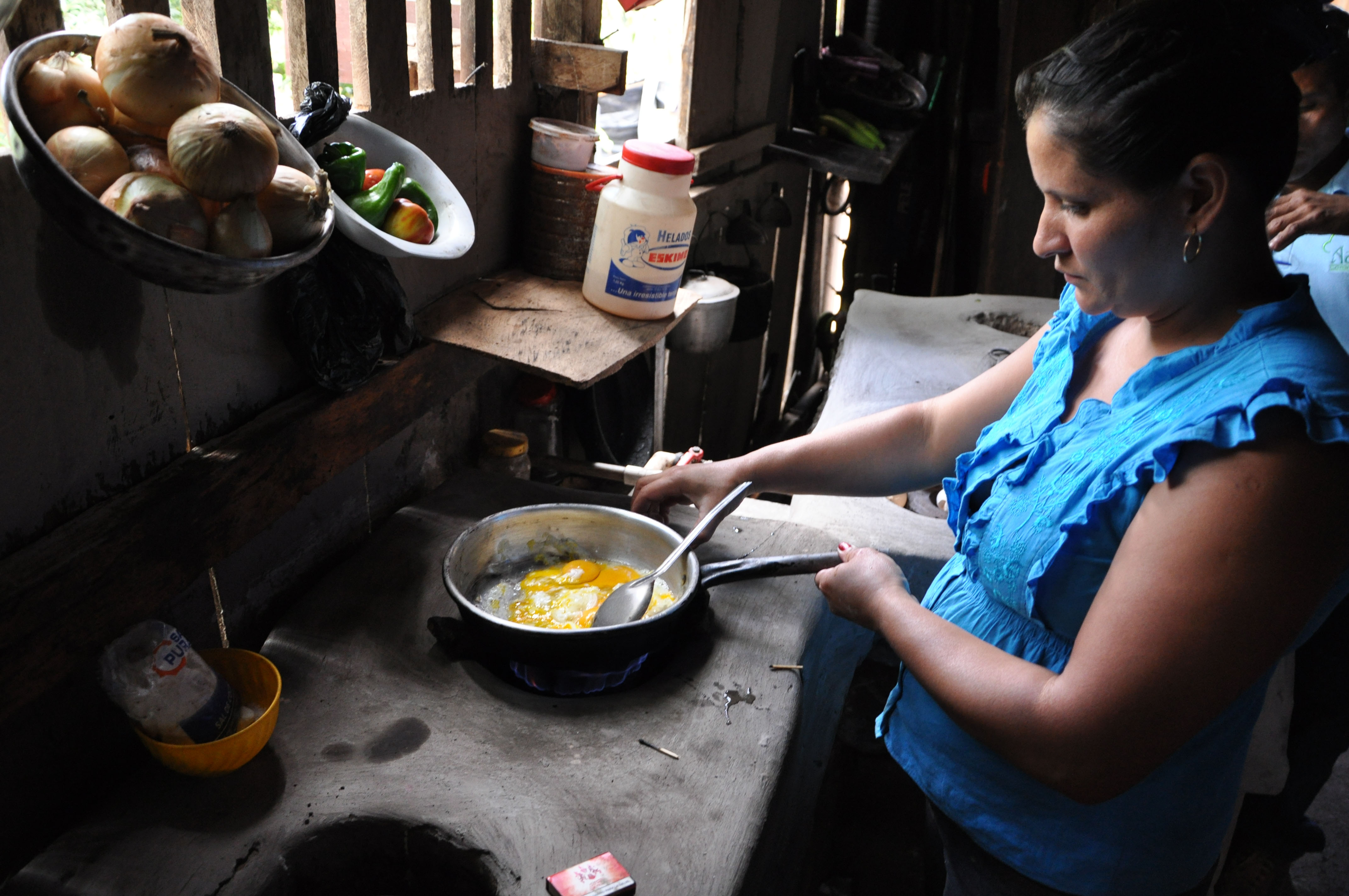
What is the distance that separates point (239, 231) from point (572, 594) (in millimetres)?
1004

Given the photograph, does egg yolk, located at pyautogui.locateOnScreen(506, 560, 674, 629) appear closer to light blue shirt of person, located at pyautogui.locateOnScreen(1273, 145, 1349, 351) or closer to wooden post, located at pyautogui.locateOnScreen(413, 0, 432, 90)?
wooden post, located at pyautogui.locateOnScreen(413, 0, 432, 90)

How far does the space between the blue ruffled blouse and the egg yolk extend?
0.53 meters

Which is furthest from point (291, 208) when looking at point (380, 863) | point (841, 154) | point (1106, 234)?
point (841, 154)

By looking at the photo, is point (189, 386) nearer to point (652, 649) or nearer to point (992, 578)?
point (652, 649)

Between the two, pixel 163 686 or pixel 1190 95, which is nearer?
pixel 1190 95

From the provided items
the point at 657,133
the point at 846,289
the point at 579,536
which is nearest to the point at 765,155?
the point at 657,133

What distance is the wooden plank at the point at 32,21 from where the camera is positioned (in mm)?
1192

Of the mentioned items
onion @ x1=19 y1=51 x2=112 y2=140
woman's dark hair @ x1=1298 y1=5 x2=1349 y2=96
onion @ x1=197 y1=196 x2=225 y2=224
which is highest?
woman's dark hair @ x1=1298 y1=5 x2=1349 y2=96

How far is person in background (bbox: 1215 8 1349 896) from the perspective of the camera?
2.25 meters

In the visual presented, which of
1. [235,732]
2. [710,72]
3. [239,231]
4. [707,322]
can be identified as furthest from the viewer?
[710,72]

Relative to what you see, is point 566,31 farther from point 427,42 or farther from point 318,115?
point 318,115

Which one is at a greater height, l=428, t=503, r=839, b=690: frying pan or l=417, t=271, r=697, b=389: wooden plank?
l=417, t=271, r=697, b=389: wooden plank

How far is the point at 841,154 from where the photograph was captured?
191 inches

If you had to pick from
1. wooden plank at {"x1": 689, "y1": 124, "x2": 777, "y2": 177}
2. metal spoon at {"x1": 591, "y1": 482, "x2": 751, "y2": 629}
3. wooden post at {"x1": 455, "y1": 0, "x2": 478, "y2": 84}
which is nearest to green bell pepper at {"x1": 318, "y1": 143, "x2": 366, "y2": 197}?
wooden post at {"x1": 455, "y1": 0, "x2": 478, "y2": 84}
